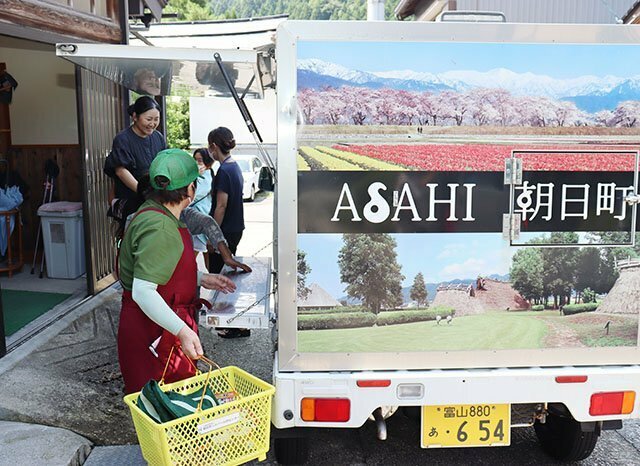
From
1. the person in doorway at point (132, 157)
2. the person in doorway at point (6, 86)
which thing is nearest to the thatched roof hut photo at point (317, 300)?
the person in doorway at point (132, 157)

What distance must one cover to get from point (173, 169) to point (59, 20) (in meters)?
3.34

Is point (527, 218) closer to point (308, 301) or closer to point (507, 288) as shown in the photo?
point (507, 288)

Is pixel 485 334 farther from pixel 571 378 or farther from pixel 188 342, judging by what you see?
pixel 188 342

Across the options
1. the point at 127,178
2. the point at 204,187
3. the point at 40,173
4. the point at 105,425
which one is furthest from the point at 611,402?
the point at 40,173

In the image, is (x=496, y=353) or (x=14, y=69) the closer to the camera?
(x=496, y=353)

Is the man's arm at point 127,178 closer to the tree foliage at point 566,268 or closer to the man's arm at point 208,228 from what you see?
the man's arm at point 208,228

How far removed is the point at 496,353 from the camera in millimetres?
3357

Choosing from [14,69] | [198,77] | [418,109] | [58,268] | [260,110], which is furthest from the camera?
[14,69]

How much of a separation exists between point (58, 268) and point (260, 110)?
9.13 ft

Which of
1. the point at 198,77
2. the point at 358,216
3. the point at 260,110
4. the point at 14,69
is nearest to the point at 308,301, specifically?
the point at 358,216

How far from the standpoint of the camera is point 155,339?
335 centimetres

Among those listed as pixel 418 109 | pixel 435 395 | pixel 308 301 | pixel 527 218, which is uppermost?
pixel 418 109

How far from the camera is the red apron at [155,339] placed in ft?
10.8

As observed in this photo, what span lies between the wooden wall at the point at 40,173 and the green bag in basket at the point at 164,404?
6.11 m
